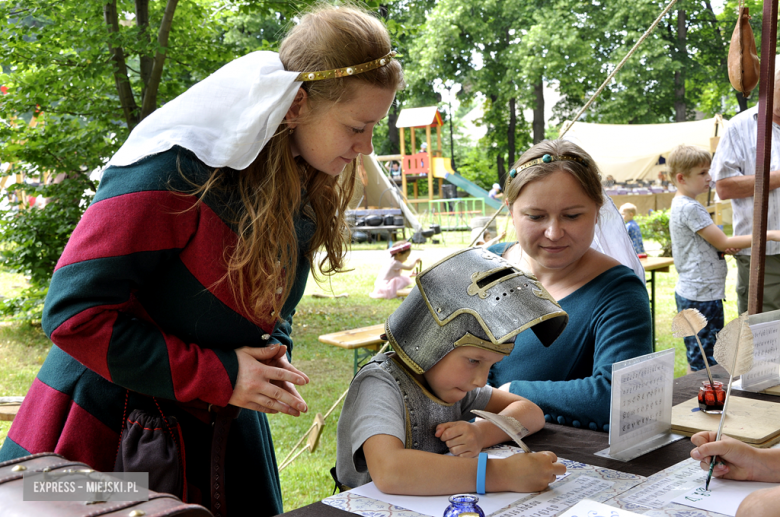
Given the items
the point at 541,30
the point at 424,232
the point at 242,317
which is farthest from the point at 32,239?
the point at 541,30

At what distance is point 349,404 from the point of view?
148 cm

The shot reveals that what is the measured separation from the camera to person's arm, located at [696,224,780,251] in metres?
3.59

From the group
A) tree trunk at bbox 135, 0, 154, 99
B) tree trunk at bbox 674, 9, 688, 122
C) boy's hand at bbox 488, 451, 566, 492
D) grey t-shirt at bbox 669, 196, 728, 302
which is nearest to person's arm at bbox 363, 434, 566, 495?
boy's hand at bbox 488, 451, 566, 492

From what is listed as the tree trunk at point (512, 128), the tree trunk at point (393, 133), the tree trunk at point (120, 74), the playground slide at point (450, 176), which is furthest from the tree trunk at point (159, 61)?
the tree trunk at point (393, 133)

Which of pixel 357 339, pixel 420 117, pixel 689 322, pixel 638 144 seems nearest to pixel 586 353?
pixel 689 322

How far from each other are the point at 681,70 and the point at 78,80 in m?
20.6

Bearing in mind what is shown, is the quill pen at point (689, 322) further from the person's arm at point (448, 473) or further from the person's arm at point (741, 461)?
the person's arm at point (448, 473)

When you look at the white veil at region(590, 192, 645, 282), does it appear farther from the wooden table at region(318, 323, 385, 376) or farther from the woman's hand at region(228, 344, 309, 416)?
the wooden table at region(318, 323, 385, 376)

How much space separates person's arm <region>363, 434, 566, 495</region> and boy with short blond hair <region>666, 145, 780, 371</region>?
3.44 meters

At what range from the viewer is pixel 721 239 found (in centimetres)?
420

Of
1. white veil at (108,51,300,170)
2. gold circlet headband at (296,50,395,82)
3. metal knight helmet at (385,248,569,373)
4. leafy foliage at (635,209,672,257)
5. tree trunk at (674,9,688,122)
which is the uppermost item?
tree trunk at (674,9,688,122)

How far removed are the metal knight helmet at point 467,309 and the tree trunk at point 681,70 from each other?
22568 mm

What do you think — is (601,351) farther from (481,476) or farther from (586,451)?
(481,476)

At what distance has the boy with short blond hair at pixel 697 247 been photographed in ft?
14.3
